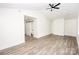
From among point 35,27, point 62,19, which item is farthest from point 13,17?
point 62,19

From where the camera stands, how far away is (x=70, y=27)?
6.90m

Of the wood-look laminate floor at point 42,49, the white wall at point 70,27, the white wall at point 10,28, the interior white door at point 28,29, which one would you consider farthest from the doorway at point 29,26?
the white wall at point 70,27

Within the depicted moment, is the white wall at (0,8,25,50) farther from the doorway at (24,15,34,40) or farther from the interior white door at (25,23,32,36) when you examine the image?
the interior white door at (25,23,32,36)

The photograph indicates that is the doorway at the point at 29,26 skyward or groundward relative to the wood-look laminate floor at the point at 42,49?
skyward

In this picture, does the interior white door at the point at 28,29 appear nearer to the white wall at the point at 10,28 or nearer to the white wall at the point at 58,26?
the white wall at the point at 58,26

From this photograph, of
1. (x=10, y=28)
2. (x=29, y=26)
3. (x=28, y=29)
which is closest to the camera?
(x=10, y=28)

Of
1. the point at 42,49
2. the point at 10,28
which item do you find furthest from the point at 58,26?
the point at 10,28

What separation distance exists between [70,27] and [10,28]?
197 inches

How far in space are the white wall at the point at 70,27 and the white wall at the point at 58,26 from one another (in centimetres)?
32

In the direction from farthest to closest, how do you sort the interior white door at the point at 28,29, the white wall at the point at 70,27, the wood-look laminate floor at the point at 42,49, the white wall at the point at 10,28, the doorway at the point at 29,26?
the interior white door at the point at 28,29, the white wall at the point at 70,27, the doorway at the point at 29,26, the white wall at the point at 10,28, the wood-look laminate floor at the point at 42,49

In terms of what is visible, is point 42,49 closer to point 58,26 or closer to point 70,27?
point 70,27

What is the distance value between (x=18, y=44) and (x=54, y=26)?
4773 mm

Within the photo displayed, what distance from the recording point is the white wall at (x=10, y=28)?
122 inches

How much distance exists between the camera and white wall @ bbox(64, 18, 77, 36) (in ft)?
21.6
